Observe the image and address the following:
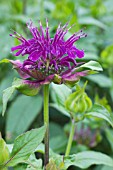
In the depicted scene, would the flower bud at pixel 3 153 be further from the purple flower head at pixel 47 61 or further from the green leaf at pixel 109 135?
the green leaf at pixel 109 135

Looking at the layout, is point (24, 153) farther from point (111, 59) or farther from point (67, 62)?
point (111, 59)

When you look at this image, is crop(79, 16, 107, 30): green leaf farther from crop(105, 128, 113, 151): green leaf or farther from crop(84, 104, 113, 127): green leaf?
crop(84, 104, 113, 127): green leaf

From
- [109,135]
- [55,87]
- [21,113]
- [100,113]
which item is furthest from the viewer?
[21,113]

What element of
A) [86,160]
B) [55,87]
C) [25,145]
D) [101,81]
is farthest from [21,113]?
[25,145]

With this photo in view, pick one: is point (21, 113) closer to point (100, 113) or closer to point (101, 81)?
point (101, 81)

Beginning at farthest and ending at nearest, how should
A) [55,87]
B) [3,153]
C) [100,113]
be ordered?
[55,87] < [100,113] < [3,153]

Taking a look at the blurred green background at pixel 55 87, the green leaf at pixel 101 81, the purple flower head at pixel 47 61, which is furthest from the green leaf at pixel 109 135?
the purple flower head at pixel 47 61
